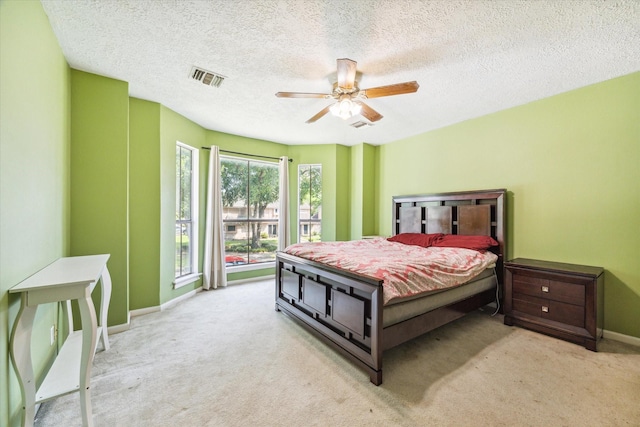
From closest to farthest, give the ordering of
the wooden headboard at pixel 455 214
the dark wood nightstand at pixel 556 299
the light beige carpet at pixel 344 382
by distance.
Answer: the light beige carpet at pixel 344 382 < the dark wood nightstand at pixel 556 299 < the wooden headboard at pixel 455 214

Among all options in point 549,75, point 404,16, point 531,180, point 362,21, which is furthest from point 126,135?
point 531,180

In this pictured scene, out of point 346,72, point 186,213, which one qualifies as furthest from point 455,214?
point 186,213

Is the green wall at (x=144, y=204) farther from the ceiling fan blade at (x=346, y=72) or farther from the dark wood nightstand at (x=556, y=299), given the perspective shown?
the dark wood nightstand at (x=556, y=299)

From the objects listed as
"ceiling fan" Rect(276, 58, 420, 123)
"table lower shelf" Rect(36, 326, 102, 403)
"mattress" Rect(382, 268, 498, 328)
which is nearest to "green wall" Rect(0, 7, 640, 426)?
"table lower shelf" Rect(36, 326, 102, 403)

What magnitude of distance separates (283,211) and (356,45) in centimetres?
343

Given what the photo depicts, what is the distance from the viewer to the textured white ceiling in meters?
1.72

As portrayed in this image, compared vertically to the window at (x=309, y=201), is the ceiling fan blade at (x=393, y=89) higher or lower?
higher

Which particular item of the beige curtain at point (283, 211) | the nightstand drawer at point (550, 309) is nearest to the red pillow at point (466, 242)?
the nightstand drawer at point (550, 309)

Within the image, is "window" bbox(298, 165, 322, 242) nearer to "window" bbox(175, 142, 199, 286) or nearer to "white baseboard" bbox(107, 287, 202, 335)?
"window" bbox(175, 142, 199, 286)

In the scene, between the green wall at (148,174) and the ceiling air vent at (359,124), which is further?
the ceiling air vent at (359,124)

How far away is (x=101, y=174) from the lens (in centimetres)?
258

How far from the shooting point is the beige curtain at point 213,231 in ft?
13.9

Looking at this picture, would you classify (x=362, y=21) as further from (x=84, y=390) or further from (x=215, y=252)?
(x=215, y=252)

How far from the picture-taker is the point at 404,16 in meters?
1.76
